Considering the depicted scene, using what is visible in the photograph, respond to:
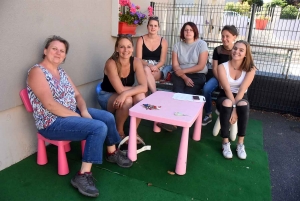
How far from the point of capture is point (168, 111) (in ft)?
7.72

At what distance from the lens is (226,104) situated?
2695mm

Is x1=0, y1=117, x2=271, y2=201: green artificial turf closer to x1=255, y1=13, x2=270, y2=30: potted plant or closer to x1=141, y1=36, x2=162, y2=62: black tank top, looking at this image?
x1=141, y1=36, x2=162, y2=62: black tank top

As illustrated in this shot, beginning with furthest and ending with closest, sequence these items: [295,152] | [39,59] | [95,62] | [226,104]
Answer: [95,62], [295,152], [226,104], [39,59]

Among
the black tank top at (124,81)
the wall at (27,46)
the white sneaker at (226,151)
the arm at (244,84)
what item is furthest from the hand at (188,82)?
→ the wall at (27,46)

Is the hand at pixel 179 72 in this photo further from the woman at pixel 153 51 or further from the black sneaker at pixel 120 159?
Answer: the black sneaker at pixel 120 159

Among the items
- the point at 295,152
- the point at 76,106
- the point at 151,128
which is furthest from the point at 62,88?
the point at 295,152

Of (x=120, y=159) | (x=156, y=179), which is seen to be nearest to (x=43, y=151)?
(x=120, y=159)

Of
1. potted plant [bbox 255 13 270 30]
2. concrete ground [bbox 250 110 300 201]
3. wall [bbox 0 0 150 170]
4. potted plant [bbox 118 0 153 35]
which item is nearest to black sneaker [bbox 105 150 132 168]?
wall [bbox 0 0 150 170]

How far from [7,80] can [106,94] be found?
1.05m

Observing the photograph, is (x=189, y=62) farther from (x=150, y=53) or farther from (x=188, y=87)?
(x=150, y=53)

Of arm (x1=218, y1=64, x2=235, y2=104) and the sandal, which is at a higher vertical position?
arm (x1=218, y1=64, x2=235, y2=104)

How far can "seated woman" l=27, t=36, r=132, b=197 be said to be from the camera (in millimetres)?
1958

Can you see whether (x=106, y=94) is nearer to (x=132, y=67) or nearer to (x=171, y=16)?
(x=132, y=67)

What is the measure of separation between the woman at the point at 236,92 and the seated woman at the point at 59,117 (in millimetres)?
1409
